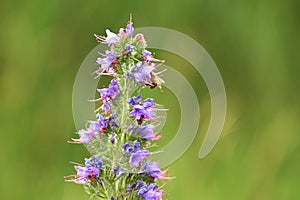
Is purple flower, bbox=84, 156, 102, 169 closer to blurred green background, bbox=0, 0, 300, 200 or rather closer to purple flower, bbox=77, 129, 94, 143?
purple flower, bbox=77, 129, 94, 143

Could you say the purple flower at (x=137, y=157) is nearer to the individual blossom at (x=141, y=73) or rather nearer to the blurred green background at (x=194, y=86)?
the individual blossom at (x=141, y=73)

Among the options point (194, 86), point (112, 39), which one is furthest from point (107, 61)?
point (194, 86)

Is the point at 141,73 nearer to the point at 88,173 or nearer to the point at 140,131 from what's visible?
the point at 140,131

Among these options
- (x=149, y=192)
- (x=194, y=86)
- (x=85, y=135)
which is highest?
(x=194, y=86)

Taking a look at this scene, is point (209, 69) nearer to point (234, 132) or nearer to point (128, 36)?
point (234, 132)

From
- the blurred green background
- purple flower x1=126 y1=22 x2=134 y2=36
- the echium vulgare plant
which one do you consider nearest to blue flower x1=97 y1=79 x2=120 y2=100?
the echium vulgare plant
